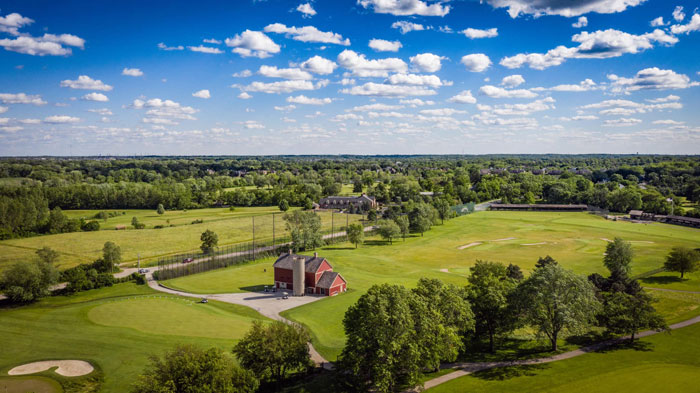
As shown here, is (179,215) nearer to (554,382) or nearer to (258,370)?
(258,370)

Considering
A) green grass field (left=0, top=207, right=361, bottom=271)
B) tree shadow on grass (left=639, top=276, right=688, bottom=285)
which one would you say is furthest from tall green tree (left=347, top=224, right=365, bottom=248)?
tree shadow on grass (left=639, top=276, right=688, bottom=285)

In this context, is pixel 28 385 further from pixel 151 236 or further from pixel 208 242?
pixel 151 236

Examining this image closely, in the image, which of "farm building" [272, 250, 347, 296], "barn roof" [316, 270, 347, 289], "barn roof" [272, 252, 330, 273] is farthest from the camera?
"barn roof" [272, 252, 330, 273]

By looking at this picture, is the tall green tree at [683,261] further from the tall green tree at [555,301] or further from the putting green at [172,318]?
the putting green at [172,318]

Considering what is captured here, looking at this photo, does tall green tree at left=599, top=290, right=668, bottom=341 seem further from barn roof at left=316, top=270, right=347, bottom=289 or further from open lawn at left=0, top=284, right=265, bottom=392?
open lawn at left=0, top=284, right=265, bottom=392

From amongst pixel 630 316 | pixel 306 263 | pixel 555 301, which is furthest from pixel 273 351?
pixel 630 316
